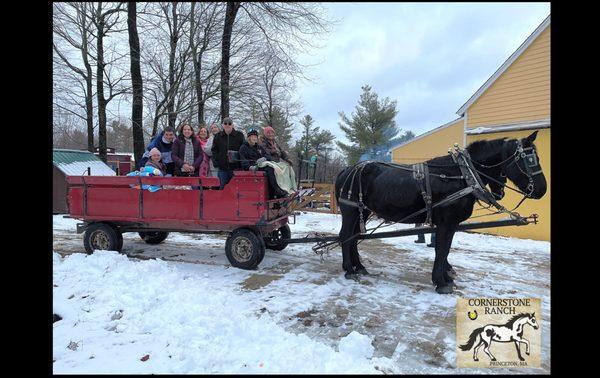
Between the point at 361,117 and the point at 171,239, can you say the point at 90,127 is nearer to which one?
the point at 171,239

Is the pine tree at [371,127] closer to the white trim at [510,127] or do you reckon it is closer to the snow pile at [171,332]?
the white trim at [510,127]

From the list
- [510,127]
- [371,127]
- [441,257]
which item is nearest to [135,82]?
[441,257]

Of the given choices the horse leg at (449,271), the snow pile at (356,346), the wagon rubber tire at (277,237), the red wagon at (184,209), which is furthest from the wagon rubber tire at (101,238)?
the horse leg at (449,271)

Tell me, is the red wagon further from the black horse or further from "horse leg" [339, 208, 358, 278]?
the black horse

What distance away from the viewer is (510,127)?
32.3 ft

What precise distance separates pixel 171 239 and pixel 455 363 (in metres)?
6.54

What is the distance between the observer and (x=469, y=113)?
11141mm

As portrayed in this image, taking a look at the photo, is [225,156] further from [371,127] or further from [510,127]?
[371,127]

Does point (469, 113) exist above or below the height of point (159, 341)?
above

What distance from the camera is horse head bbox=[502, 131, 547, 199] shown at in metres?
4.26

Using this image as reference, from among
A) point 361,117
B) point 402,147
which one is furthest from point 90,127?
point 361,117

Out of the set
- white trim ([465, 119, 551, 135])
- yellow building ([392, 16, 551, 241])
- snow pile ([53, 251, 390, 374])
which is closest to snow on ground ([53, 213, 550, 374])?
snow pile ([53, 251, 390, 374])

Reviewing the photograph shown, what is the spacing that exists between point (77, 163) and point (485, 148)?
516 inches

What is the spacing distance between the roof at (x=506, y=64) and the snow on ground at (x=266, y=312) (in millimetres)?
6181
